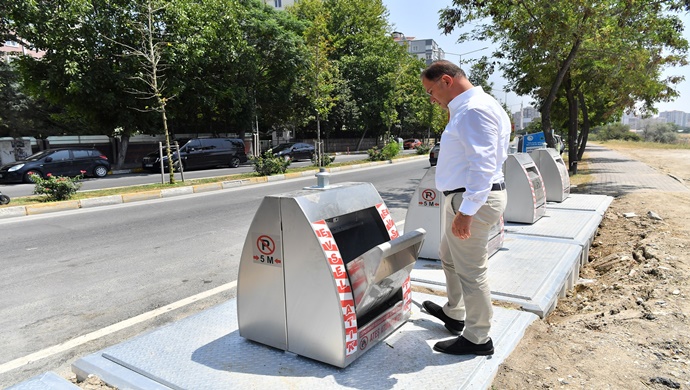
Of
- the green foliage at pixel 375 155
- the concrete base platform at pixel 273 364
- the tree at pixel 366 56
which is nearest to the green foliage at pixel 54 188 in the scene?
the concrete base platform at pixel 273 364

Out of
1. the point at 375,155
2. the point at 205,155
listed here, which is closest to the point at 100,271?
the point at 205,155

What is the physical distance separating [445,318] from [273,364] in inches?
51.0

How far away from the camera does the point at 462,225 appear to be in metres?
2.50

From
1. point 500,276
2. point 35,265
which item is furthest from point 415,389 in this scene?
point 35,265

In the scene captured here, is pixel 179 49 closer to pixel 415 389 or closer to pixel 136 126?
pixel 136 126

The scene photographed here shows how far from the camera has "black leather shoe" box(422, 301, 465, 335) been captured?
308 centimetres

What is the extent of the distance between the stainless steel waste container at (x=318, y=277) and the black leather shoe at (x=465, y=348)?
42 cm

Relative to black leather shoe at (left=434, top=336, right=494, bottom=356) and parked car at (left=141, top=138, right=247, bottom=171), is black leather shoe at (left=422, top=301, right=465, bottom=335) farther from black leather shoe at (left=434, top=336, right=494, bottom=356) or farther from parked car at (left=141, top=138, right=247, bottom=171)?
parked car at (left=141, top=138, right=247, bottom=171)

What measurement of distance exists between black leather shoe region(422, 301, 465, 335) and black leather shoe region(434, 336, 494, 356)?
267 millimetres

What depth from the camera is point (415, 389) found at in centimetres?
240

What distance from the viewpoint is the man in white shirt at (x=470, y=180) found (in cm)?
248

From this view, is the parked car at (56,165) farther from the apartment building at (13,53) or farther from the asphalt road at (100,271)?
the asphalt road at (100,271)

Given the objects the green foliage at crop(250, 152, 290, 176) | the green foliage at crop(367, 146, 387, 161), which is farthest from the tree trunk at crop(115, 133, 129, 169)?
the green foliage at crop(367, 146, 387, 161)

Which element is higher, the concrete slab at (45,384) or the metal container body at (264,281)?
the metal container body at (264,281)
